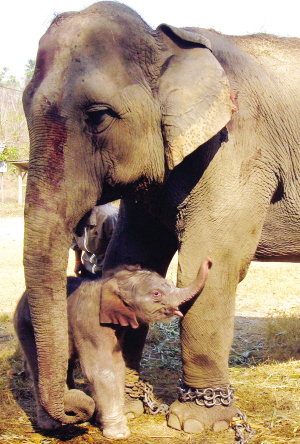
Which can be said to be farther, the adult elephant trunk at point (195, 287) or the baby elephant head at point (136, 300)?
the baby elephant head at point (136, 300)

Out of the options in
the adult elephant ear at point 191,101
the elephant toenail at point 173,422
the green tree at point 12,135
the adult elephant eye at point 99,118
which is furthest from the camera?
the green tree at point 12,135

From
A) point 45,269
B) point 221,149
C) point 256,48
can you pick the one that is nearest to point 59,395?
point 45,269

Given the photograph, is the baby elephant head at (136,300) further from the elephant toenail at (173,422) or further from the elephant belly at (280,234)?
the elephant belly at (280,234)

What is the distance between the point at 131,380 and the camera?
3715 millimetres

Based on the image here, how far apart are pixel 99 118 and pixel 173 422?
5.73 feet

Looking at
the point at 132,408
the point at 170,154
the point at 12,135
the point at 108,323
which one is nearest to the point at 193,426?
the point at 132,408

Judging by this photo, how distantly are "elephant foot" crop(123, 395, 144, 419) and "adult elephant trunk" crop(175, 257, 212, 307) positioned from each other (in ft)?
2.86

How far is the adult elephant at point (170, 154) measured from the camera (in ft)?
8.40

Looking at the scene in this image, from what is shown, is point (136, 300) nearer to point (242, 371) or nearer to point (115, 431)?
point (115, 431)

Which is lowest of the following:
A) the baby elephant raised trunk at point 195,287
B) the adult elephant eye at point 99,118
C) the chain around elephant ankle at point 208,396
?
the chain around elephant ankle at point 208,396

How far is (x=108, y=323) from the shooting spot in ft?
10.7

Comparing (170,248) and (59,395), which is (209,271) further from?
(59,395)

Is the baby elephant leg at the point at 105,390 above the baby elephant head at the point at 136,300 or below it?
below

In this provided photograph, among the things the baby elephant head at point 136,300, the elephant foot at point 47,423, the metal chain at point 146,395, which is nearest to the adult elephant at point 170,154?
the baby elephant head at point 136,300
